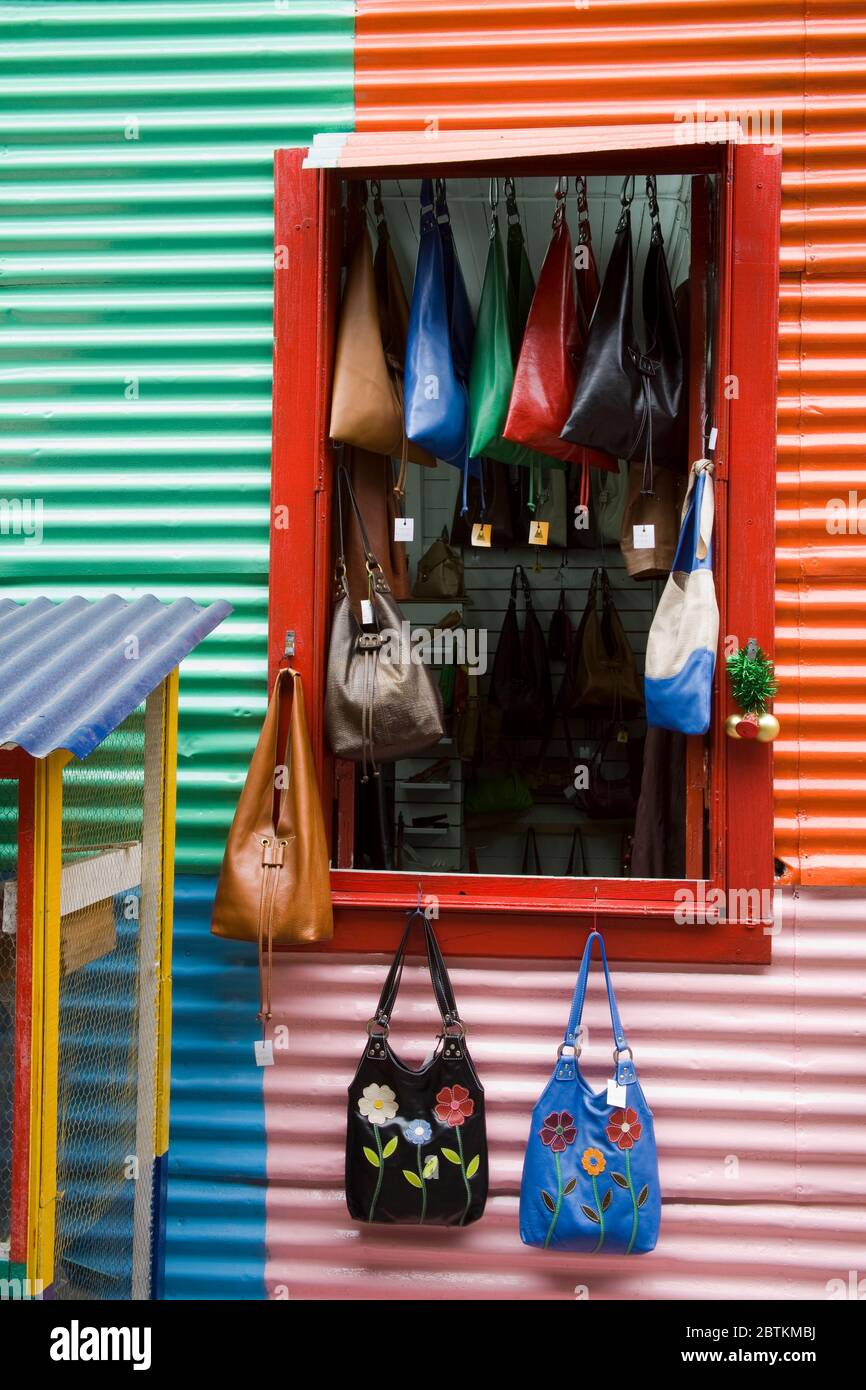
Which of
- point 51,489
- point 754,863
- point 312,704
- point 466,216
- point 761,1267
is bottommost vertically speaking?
point 761,1267

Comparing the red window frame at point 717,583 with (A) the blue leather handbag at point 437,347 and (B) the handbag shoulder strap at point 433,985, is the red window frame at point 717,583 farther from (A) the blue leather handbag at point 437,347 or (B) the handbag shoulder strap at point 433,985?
(A) the blue leather handbag at point 437,347

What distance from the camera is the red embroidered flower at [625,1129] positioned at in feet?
11.7

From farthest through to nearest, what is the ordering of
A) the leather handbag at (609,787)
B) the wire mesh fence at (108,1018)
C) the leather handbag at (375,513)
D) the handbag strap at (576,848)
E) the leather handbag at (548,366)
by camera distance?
the handbag strap at (576,848) < the leather handbag at (609,787) < the leather handbag at (375,513) < the leather handbag at (548,366) < the wire mesh fence at (108,1018)

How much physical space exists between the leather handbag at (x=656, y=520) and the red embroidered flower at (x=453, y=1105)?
196 centimetres

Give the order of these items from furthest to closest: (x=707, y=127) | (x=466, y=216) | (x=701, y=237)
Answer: (x=466, y=216) < (x=701, y=237) < (x=707, y=127)

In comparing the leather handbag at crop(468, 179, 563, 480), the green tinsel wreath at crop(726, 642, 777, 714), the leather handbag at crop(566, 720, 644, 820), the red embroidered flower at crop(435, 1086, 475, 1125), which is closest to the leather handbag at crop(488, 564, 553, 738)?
the leather handbag at crop(566, 720, 644, 820)

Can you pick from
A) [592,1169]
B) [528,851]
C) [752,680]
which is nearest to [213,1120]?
[592,1169]

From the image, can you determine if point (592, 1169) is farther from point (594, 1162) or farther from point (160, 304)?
point (160, 304)

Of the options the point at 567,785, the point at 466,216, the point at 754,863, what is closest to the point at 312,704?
the point at 754,863

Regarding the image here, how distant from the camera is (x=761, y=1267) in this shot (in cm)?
384

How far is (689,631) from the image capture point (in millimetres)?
3736

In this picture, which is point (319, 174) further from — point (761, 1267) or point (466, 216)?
point (761, 1267)

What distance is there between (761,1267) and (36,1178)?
2518 millimetres

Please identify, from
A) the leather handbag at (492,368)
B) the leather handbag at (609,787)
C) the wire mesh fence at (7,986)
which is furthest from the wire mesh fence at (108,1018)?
the leather handbag at (609,787)
